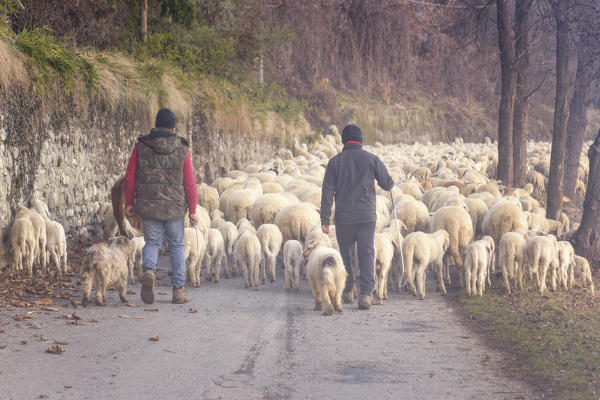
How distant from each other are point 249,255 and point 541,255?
13.3 feet

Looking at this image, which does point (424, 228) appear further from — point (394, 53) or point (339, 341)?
point (394, 53)

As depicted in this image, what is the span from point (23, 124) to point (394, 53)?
1832 inches

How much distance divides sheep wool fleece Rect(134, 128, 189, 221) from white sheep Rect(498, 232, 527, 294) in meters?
4.63

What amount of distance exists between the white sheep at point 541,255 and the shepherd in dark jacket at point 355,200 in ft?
8.20

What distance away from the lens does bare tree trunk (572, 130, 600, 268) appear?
39.5ft

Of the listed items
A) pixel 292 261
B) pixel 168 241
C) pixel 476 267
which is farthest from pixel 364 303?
pixel 168 241

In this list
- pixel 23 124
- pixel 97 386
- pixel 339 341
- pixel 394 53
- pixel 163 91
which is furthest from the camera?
pixel 394 53

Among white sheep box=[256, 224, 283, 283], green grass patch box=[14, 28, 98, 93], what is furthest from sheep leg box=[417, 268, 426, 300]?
green grass patch box=[14, 28, 98, 93]

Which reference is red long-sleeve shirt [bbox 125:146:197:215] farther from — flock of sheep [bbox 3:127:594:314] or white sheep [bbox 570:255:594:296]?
white sheep [bbox 570:255:594:296]

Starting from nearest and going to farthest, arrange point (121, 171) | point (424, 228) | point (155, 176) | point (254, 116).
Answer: point (155, 176) < point (424, 228) < point (121, 171) < point (254, 116)

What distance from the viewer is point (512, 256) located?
959 centimetres

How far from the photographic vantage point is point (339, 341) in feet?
21.3

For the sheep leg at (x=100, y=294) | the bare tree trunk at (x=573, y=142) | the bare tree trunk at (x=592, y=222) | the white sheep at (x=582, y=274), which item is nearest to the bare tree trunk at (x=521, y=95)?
the bare tree trunk at (x=573, y=142)

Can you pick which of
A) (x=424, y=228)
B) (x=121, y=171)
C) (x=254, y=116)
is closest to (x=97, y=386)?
(x=424, y=228)
